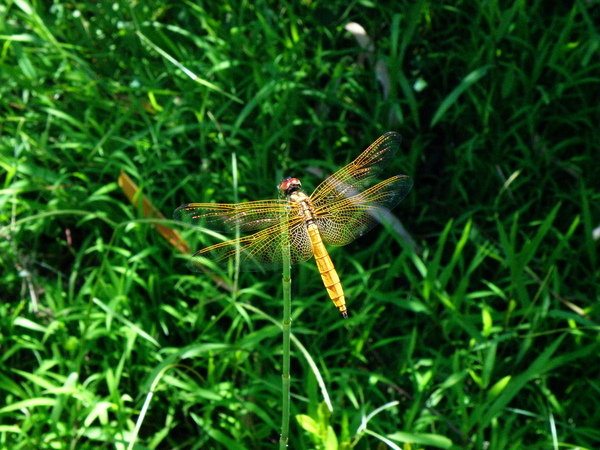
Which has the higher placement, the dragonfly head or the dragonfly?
the dragonfly head

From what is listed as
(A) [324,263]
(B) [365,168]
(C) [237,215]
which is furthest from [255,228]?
(B) [365,168]

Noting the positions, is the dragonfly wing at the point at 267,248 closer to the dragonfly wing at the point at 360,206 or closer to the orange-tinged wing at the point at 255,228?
the orange-tinged wing at the point at 255,228

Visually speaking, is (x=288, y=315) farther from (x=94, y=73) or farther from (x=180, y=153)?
(x=94, y=73)

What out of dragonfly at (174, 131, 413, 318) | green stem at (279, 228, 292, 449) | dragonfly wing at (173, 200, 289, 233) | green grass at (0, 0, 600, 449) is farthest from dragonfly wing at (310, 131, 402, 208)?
green grass at (0, 0, 600, 449)

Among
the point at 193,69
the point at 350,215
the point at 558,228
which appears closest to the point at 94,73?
the point at 193,69

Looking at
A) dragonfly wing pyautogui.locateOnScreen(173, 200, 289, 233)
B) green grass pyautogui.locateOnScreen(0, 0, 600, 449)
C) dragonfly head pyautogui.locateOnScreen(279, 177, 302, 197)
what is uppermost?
dragonfly head pyautogui.locateOnScreen(279, 177, 302, 197)

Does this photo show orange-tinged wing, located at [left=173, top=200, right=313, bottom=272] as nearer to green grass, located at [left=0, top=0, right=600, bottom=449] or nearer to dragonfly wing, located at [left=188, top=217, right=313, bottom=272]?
dragonfly wing, located at [left=188, top=217, right=313, bottom=272]
